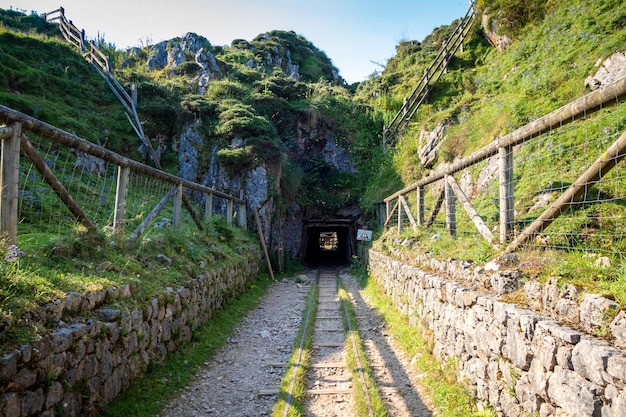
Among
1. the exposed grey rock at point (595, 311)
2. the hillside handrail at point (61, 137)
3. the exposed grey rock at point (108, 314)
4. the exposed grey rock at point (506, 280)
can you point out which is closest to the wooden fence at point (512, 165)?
the exposed grey rock at point (506, 280)

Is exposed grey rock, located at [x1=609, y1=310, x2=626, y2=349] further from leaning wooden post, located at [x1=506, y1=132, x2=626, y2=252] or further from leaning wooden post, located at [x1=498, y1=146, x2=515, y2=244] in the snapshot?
leaning wooden post, located at [x1=498, y1=146, x2=515, y2=244]

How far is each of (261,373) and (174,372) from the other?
4.18 feet

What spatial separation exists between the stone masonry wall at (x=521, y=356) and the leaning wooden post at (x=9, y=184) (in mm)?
4901

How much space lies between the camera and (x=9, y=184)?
12.0ft

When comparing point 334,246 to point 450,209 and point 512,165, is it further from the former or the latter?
point 512,165

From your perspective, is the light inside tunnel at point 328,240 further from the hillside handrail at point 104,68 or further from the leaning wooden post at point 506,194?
the leaning wooden post at point 506,194

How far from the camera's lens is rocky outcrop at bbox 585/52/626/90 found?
23.1 feet

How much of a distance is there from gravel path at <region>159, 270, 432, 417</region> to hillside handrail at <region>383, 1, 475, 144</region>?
41.5ft

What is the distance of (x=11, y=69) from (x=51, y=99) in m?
1.66

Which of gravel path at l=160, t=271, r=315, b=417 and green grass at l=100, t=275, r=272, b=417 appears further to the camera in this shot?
gravel path at l=160, t=271, r=315, b=417

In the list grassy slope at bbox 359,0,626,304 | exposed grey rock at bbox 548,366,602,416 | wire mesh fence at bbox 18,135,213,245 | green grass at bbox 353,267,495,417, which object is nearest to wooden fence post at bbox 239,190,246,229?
wire mesh fence at bbox 18,135,213,245

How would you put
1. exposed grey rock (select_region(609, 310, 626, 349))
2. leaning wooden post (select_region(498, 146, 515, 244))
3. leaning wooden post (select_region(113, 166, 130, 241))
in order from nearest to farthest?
exposed grey rock (select_region(609, 310, 626, 349)), leaning wooden post (select_region(498, 146, 515, 244)), leaning wooden post (select_region(113, 166, 130, 241))

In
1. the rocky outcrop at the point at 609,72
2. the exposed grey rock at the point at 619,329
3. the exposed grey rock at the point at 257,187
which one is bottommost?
the exposed grey rock at the point at 619,329

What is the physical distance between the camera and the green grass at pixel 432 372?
13.4ft
